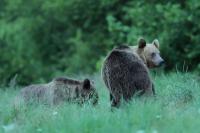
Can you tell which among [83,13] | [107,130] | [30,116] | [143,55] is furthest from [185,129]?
[83,13]

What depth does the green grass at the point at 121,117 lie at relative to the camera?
24.7 feet

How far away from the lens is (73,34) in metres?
31.9

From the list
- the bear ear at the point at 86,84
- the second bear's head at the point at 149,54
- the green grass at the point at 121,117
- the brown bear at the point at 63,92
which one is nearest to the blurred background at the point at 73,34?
the second bear's head at the point at 149,54

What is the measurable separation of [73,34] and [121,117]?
24.1 metres

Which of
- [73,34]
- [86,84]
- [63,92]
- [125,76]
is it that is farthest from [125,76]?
[73,34]

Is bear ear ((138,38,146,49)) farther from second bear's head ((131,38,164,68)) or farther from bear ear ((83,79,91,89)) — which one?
bear ear ((83,79,91,89))

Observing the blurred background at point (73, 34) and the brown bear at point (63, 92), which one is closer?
the brown bear at point (63, 92)

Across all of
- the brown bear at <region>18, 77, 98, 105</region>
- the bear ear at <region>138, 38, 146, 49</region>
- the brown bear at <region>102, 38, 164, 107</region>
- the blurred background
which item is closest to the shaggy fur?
the brown bear at <region>102, 38, 164, 107</region>

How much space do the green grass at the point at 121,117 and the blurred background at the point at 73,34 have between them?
1336 cm

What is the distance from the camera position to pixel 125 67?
952 centimetres

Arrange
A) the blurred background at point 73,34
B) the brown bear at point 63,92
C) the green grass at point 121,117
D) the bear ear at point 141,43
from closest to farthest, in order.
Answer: the green grass at point 121,117 → the brown bear at point 63,92 → the bear ear at point 141,43 → the blurred background at point 73,34

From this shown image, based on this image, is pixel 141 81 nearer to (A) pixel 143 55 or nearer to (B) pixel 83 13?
(A) pixel 143 55

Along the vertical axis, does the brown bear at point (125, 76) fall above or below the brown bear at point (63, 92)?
above

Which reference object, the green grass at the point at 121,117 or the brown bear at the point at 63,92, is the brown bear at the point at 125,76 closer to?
the green grass at the point at 121,117
